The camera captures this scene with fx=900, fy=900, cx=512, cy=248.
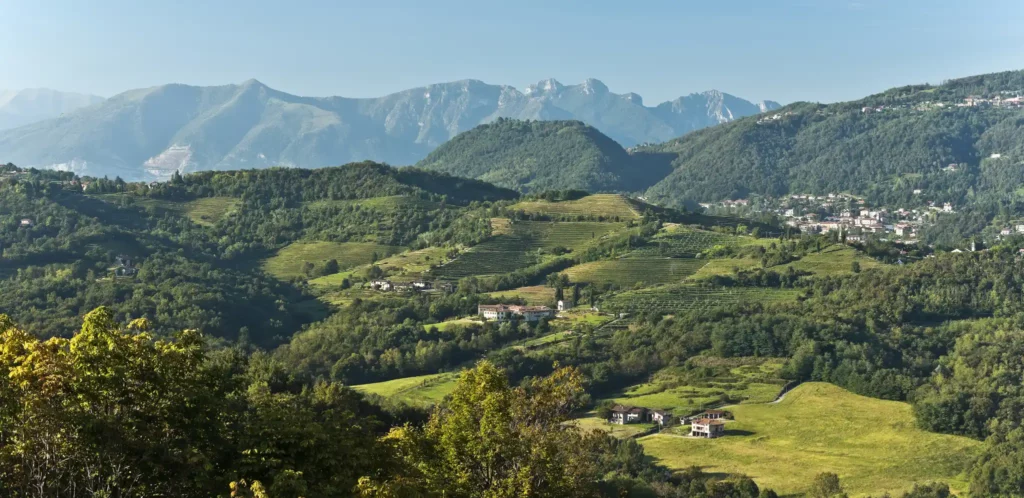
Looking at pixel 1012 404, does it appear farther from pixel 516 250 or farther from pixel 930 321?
pixel 516 250

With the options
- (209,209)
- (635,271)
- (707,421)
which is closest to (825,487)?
(707,421)

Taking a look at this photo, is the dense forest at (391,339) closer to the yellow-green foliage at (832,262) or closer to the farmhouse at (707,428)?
the yellow-green foliage at (832,262)

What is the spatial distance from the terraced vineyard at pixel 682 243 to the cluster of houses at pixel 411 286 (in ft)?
72.5

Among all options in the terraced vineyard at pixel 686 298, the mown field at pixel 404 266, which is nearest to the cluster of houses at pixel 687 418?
the terraced vineyard at pixel 686 298

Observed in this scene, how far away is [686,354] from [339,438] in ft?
185

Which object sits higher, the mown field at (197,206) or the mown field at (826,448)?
the mown field at (197,206)

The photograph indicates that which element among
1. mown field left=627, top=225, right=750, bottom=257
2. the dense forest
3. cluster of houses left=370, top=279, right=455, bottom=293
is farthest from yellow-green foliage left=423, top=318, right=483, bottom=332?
mown field left=627, top=225, right=750, bottom=257

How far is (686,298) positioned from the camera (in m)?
82.5

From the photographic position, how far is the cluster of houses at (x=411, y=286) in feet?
283

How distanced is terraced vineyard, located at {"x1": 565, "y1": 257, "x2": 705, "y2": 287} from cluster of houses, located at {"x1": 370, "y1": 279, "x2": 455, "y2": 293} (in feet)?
41.8

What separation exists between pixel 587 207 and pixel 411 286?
140ft

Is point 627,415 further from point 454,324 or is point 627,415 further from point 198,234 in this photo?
point 198,234

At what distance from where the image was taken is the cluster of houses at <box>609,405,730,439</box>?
173ft

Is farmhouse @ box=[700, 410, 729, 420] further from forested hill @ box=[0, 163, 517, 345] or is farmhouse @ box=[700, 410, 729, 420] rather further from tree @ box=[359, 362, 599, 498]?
tree @ box=[359, 362, 599, 498]
